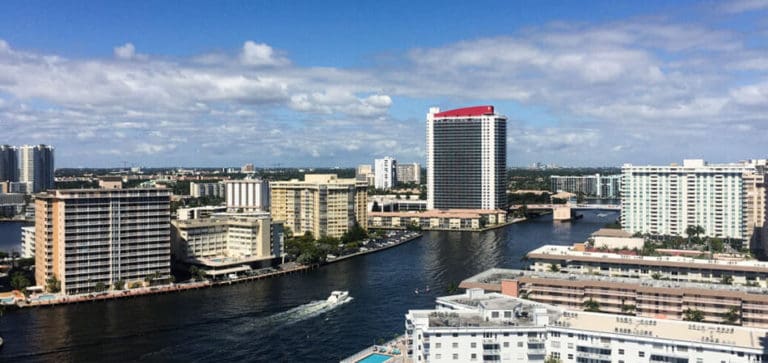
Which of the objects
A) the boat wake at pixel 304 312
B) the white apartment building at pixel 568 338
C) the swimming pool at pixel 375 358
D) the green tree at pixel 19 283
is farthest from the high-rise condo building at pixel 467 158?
the white apartment building at pixel 568 338

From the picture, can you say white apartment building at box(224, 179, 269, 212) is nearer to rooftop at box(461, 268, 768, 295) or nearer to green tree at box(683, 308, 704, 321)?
rooftop at box(461, 268, 768, 295)

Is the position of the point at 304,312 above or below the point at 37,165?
below

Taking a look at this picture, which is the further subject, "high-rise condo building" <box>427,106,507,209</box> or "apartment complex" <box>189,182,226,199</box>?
"apartment complex" <box>189,182,226,199</box>

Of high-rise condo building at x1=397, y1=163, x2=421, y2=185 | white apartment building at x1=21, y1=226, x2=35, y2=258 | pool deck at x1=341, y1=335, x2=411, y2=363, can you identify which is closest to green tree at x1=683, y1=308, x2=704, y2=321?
pool deck at x1=341, y1=335, x2=411, y2=363

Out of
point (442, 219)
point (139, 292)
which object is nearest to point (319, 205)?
point (442, 219)

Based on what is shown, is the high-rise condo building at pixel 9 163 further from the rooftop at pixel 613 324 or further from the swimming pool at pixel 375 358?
the rooftop at pixel 613 324

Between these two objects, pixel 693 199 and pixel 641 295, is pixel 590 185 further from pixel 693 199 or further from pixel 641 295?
pixel 641 295

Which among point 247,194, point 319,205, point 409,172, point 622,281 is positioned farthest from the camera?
point 409,172
